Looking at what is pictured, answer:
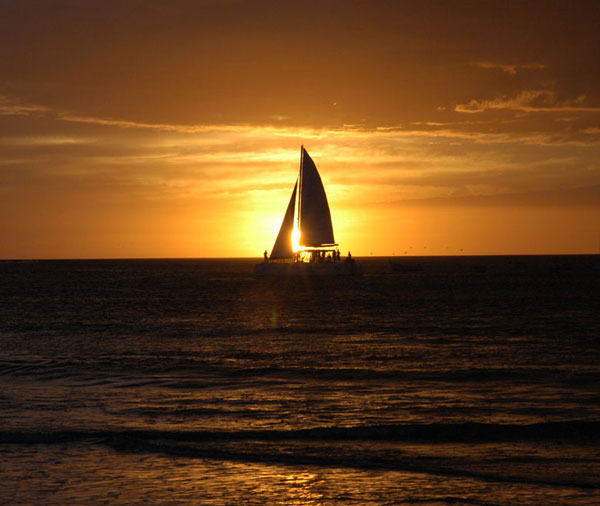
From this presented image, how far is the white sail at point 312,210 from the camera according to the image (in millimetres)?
127688

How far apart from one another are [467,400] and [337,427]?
6.20 metres

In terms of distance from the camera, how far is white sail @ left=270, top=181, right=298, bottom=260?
442 ft

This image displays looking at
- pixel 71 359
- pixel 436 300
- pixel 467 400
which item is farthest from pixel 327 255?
pixel 467 400

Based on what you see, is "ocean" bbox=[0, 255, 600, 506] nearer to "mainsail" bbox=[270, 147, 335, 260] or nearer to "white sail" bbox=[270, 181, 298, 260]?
"mainsail" bbox=[270, 147, 335, 260]

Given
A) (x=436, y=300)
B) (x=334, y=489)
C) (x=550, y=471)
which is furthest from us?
(x=436, y=300)

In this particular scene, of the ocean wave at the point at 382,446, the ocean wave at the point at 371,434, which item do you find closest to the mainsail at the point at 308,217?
the ocean wave at the point at 371,434

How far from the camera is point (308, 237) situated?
132 meters

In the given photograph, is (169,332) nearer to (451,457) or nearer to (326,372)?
(326,372)

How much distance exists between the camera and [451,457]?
16.5 m

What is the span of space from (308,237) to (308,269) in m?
5.55

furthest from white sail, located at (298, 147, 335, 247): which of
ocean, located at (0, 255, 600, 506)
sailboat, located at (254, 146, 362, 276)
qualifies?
ocean, located at (0, 255, 600, 506)

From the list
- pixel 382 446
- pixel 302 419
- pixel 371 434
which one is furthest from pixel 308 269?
pixel 382 446

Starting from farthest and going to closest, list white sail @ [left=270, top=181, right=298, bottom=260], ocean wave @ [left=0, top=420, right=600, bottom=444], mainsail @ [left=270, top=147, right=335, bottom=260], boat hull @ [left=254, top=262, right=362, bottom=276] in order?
1. white sail @ [left=270, top=181, right=298, bottom=260]
2. boat hull @ [left=254, top=262, right=362, bottom=276]
3. mainsail @ [left=270, top=147, right=335, bottom=260]
4. ocean wave @ [left=0, top=420, right=600, bottom=444]

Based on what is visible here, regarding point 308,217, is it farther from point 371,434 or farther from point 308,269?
point 371,434
